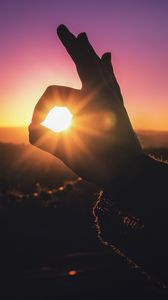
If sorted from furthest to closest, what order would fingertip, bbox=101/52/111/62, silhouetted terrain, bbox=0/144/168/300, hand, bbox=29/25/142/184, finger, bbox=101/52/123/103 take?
silhouetted terrain, bbox=0/144/168/300 < fingertip, bbox=101/52/111/62 < finger, bbox=101/52/123/103 < hand, bbox=29/25/142/184

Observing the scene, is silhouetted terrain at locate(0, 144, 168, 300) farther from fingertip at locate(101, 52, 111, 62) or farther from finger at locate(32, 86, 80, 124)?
finger at locate(32, 86, 80, 124)

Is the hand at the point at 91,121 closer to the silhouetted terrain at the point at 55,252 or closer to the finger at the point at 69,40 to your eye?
the finger at the point at 69,40

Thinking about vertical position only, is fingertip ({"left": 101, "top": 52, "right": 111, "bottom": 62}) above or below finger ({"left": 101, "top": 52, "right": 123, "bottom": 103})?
above

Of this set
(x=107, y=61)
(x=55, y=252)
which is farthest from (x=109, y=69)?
(x=55, y=252)

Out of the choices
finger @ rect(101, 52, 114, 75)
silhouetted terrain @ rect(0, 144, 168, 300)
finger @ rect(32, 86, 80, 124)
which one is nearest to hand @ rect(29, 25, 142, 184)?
finger @ rect(32, 86, 80, 124)

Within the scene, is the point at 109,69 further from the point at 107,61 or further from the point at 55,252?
the point at 55,252

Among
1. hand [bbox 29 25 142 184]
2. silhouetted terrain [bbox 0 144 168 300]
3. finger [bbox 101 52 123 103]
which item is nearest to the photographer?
hand [bbox 29 25 142 184]

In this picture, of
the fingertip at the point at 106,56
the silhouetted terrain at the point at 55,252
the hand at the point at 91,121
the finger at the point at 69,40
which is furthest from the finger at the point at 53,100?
the silhouetted terrain at the point at 55,252

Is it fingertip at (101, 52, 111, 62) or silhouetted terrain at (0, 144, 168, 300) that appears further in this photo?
silhouetted terrain at (0, 144, 168, 300)

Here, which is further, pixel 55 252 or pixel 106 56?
pixel 55 252
